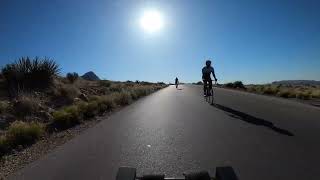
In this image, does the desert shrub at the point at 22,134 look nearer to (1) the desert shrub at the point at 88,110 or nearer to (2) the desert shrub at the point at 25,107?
(1) the desert shrub at the point at 88,110

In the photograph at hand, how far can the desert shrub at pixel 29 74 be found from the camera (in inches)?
1054

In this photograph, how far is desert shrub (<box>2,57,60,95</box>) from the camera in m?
26.8

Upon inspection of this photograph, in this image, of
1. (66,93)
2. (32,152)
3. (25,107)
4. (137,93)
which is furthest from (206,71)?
(137,93)

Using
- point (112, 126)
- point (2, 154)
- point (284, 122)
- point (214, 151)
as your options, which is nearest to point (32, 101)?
point (112, 126)

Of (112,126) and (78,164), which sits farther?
(112,126)

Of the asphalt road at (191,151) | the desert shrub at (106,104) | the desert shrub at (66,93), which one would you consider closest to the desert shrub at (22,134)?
the asphalt road at (191,151)

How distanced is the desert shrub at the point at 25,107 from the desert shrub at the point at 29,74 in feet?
25.7

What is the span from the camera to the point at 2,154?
976cm

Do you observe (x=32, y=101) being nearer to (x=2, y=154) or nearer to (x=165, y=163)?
(x=2, y=154)

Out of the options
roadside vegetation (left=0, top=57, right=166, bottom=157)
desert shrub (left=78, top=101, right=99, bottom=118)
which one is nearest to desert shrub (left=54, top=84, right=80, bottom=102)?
roadside vegetation (left=0, top=57, right=166, bottom=157)

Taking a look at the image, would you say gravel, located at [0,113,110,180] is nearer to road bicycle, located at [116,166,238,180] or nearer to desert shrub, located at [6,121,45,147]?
desert shrub, located at [6,121,45,147]

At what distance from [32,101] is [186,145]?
10.9 m

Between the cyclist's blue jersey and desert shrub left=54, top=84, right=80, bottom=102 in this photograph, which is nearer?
the cyclist's blue jersey

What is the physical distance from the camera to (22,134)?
11.3 meters
